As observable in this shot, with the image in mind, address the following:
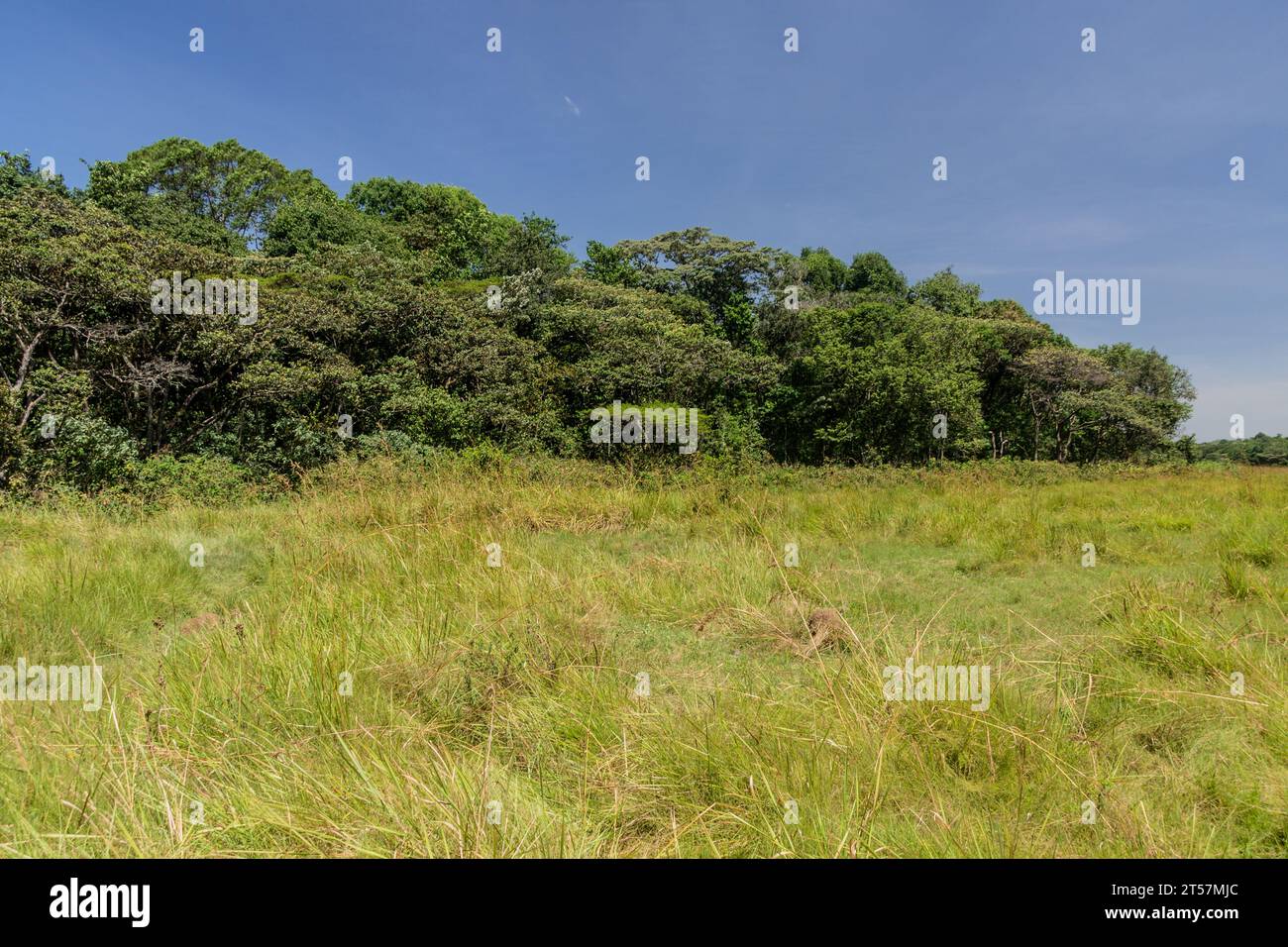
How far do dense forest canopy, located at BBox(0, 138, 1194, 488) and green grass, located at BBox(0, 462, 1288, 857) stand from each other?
7.76 m

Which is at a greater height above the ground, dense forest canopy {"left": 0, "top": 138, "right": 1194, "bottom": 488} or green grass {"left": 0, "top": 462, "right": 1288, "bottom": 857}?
dense forest canopy {"left": 0, "top": 138, "right": 1194, "bottom": 488}

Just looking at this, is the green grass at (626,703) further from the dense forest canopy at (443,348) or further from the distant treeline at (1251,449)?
the distant treeline at (1251,449)

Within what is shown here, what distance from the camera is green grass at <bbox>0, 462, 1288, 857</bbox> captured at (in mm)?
1808

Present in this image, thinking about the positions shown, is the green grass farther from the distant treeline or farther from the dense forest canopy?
the distant treeline

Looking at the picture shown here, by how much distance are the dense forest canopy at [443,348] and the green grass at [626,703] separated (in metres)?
7.76

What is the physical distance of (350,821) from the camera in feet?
5.89

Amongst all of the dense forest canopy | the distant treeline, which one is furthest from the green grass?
the distant treeline

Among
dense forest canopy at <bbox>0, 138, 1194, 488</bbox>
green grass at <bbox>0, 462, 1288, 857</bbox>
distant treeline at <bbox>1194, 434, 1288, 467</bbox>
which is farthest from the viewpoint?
distant treeline at <bbox>1194, 434, 1288, 467</bbox>

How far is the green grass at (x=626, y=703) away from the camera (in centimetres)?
181

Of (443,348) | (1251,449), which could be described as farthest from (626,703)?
(1251,449)

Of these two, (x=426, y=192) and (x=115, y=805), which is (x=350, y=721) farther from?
(x=426, y=192)

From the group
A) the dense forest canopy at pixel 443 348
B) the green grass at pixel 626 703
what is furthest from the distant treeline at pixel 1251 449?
the green grass at pixel 626 703

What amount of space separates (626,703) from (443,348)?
50.8ft

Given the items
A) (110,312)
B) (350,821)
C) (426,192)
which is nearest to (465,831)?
(350,821)
